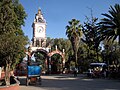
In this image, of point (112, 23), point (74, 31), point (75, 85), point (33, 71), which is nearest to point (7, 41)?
point (75, 85)

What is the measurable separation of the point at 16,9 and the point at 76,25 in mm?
28429

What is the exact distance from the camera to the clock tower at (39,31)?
67.6 metres

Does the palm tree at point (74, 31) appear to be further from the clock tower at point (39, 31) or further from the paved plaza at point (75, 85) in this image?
the paved plaza at point (75, 85)

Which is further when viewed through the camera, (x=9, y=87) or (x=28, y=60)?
(x=28, y=60)

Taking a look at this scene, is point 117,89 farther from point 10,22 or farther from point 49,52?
point 49,52

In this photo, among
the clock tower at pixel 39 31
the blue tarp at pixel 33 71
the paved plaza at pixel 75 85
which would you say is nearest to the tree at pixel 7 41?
the paved plaza at pixel 75 85

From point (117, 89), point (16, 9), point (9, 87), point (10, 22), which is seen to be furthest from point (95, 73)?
point (9, 87)

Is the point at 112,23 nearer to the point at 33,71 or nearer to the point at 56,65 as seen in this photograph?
the point at 33,71

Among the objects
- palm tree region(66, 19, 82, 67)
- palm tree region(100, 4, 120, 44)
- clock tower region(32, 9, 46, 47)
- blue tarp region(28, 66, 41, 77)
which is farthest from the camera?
clock tower region(32, 9, 46, 47)

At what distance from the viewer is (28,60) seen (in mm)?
61344

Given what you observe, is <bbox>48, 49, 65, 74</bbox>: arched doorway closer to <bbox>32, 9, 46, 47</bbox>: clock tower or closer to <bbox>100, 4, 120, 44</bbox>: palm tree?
<bbox>32, 9, 46, 47</bbox>: clock tower

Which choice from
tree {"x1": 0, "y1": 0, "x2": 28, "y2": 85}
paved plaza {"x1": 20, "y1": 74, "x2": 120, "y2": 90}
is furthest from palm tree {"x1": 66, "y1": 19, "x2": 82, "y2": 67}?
tree {"x1": 0, "y1": 0, "x2": 28, "y2": 85}

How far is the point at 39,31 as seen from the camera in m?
68.2

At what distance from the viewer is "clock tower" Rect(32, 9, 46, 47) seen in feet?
222
